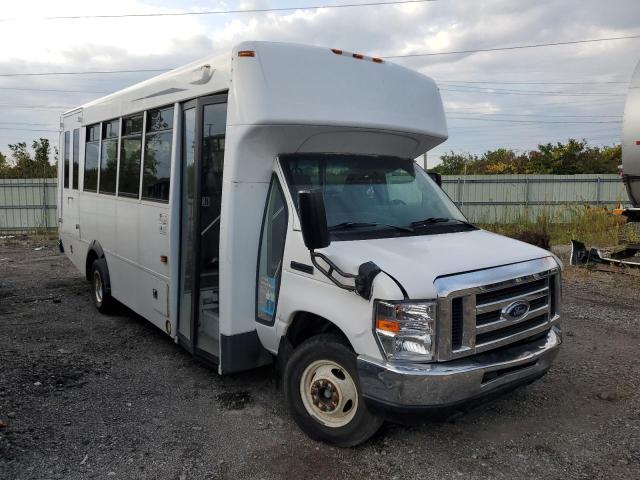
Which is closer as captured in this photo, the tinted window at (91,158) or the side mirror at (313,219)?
the side mirror at (313,219)

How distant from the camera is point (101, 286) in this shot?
24.3 feet

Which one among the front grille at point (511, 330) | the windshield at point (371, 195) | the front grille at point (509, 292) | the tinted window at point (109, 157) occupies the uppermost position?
the tinted window at point (109, 157)

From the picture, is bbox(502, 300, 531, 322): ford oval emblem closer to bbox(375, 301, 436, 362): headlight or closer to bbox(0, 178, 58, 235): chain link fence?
bbox(375, 301, 436, 362): headlight

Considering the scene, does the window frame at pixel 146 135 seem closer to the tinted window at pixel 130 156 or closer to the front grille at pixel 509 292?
the tinted window at pixel 130 156

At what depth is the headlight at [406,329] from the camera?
3277mm

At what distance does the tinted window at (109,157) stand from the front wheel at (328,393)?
13.2 feet

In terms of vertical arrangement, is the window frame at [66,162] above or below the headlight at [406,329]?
above

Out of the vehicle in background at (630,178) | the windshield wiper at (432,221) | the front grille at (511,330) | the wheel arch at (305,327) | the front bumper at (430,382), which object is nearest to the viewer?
the front bumper at (430,382)

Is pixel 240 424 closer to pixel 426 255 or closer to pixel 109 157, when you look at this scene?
pixel 426 255

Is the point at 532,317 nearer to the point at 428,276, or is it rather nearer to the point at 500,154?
the point at 428,276

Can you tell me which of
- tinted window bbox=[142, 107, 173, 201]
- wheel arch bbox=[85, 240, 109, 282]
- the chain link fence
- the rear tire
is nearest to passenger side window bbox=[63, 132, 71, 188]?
wheel arch bbox=[85, 240, 109, 282]

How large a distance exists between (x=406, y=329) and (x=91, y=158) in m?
5.97

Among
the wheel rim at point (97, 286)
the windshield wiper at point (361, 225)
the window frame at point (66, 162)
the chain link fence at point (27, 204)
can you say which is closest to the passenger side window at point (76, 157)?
the window frame at point (66, 162)

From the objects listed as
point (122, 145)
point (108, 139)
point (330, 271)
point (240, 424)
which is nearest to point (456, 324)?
point (330, 271)
